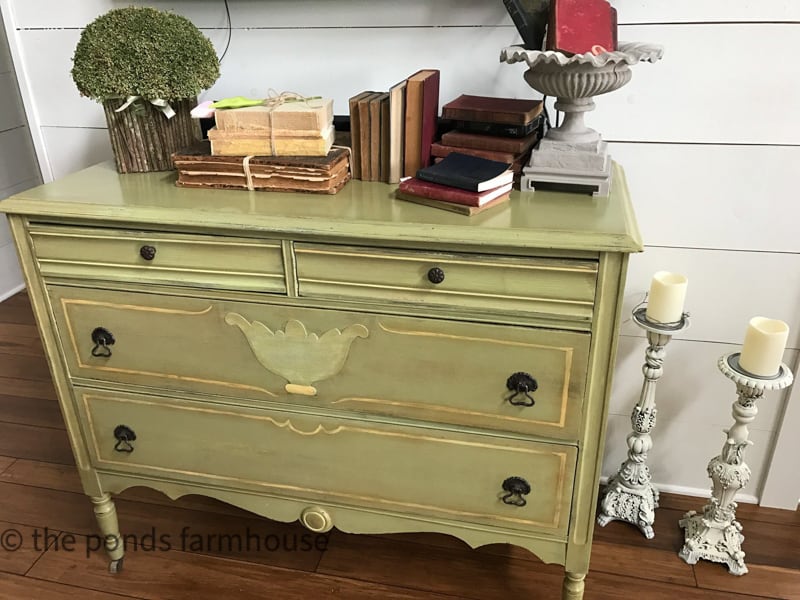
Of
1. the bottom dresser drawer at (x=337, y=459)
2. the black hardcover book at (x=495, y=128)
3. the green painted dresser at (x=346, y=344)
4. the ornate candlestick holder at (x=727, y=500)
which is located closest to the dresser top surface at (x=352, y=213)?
the green painted dresser at (x=346, y=344)

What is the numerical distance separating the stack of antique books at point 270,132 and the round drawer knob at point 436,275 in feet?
1.25

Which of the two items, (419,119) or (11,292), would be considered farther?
(11,292)

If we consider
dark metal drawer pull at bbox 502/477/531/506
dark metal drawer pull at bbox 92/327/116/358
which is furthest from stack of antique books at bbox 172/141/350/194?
dark metal drawer pull at bbox 502/477/531/506

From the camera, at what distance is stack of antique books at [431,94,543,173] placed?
1312mm

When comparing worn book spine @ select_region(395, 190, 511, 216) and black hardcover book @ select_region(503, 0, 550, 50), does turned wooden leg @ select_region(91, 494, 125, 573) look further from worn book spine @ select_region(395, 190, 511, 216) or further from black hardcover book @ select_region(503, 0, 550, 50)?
black hardcover book @ select_region(503, 0, 550, 50)

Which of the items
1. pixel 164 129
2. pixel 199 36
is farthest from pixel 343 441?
pixel 199 36

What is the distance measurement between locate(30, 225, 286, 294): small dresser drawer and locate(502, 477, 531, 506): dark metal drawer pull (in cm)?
58

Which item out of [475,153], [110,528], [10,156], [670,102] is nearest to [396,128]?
[475,153]

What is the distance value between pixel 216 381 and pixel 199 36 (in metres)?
0.74

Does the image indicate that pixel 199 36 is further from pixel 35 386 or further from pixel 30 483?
pixel 35 386

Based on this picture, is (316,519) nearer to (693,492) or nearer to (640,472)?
(640,472)

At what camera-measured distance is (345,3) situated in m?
1.55

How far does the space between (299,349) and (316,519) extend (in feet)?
1.39

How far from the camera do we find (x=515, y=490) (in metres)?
1.30
